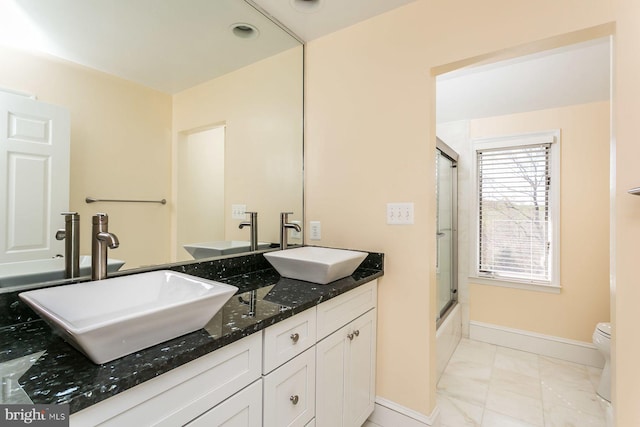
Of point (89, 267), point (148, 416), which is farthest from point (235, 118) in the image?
point (148, 416)

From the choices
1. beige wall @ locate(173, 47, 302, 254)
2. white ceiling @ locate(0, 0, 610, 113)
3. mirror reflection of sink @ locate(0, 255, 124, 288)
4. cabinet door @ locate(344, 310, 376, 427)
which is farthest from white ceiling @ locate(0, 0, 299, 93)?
cabinet door @ locate(344, 310, 376, 427)

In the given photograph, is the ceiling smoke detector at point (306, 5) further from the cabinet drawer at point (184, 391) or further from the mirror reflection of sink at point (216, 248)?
the cabinet drawer at point (184, 391)

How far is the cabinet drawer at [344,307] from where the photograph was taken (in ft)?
4.16

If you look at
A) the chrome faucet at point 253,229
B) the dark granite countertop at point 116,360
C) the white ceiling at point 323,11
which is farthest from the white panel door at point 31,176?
the white ceiling at point 323,11

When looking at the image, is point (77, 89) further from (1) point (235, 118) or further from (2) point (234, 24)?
(2) point (234, 24)

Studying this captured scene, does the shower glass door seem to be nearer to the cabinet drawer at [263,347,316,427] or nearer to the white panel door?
the cabinet drawer at [263,347,316,427]

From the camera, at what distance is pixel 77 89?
42.1 inches

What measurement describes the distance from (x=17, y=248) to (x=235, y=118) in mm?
1142

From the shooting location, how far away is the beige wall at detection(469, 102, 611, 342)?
2.50m

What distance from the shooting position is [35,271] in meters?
0.99

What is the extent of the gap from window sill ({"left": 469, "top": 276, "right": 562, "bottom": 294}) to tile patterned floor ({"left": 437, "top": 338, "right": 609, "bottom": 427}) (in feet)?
1.93

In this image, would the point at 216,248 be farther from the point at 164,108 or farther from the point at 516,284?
the point at 516,284

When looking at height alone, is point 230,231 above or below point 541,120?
below

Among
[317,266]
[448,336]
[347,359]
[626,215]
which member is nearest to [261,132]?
[317,266]
